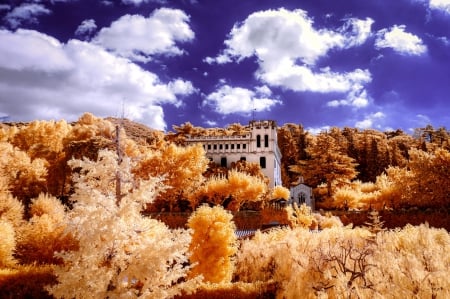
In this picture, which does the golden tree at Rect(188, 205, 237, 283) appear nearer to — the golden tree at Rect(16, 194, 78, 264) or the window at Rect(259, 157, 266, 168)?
the golden tree at Rect(16, 194, 78, 264)

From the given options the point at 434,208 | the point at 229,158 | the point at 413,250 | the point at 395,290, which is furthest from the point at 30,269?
the point at 229,158

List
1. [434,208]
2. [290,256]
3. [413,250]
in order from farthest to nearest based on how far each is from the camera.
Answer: [434,208] → [413,250] → [290,256]

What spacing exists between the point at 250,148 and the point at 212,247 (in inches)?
1842

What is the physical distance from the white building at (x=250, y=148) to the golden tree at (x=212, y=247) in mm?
43959

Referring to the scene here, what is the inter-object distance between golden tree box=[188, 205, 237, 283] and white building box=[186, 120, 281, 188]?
43959mm

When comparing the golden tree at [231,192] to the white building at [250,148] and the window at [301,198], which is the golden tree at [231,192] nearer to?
the window at [301,198]

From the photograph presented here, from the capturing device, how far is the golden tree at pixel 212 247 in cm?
2327

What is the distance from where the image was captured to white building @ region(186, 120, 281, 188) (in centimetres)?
6819

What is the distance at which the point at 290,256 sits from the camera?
66.5ft

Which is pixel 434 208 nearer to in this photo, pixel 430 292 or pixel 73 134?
pixel 430 292

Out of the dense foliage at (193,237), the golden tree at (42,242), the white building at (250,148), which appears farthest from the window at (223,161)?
the golden tree at (42,242)

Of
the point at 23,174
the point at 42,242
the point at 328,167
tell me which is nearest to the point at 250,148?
the point at 328,167

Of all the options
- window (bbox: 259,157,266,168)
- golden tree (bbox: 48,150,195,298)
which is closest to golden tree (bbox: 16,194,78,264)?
golden tree (bbox: 48,150,195,298)

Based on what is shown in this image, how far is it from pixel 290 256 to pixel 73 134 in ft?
199
